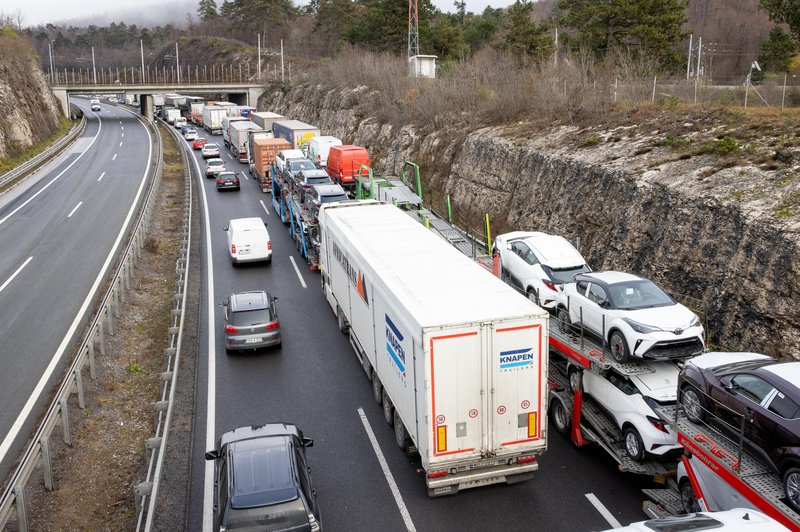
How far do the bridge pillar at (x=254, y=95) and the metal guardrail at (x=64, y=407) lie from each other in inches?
3259

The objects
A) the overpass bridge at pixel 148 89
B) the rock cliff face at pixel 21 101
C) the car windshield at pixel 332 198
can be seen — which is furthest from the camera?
the overpass bridge at pixel 148 89

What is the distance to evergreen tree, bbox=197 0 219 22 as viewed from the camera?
192250 mm

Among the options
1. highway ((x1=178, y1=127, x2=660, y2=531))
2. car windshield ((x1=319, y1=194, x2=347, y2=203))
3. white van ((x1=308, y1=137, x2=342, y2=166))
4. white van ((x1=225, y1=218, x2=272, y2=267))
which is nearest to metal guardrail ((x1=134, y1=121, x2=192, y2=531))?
highway ((x1=178, y1=127, x2=660, y2=531))

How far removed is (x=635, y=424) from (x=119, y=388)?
12.2 meters

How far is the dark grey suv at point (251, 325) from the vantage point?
715 inches

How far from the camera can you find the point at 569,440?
46.0 feet

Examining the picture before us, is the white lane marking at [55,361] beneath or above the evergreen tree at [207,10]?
beneath

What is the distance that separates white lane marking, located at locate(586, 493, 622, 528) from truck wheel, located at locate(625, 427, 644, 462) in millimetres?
1002

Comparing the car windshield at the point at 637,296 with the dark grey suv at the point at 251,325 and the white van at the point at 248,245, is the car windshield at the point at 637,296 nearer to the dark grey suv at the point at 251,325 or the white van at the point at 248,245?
the dark grey suv at the point at 251,325

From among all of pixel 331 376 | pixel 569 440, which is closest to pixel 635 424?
pixel 569 440

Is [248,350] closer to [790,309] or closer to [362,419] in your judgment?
[362,419]

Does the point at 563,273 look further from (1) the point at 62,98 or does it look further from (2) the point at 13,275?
(1) the point at 62,98

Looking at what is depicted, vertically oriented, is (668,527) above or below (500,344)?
below

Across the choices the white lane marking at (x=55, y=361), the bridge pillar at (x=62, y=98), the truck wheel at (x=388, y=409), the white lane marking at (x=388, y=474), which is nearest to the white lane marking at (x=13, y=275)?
the white lane marking at (x=55, y=361)
